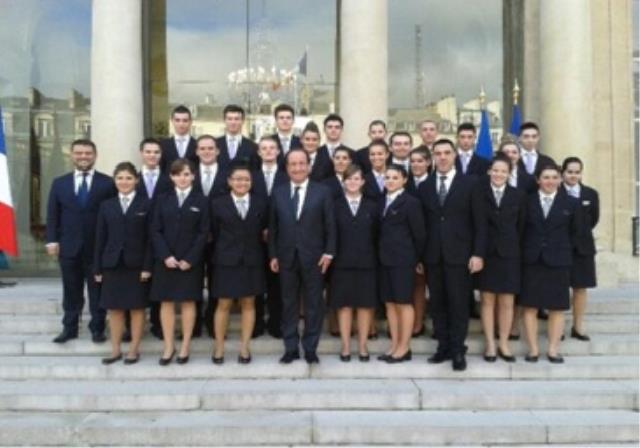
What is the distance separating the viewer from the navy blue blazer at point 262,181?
688cm

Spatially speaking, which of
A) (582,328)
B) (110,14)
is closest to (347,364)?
(582,328)

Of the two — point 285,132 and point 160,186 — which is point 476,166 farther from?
point 160,186

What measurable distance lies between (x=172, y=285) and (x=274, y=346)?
1.30 metres

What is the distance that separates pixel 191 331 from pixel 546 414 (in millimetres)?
3387

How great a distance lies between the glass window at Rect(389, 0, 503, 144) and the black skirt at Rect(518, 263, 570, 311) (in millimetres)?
6964

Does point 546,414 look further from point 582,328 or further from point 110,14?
point 110,14

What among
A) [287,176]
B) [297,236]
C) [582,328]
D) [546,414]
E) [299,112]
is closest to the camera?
[546,414]

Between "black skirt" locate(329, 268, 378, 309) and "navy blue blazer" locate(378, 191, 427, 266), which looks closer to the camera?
"navy blue blazer" locate(378, 191, 427, 266)

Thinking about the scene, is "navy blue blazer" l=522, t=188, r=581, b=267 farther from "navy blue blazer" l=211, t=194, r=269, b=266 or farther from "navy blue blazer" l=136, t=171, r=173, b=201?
"navy blue blazer" l=136, t=171, r=173, b=201

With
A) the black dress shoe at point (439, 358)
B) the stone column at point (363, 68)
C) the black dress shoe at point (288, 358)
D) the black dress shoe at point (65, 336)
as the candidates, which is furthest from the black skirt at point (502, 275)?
the black dress shoe at point (65, 336)

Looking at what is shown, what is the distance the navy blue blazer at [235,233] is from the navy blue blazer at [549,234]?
2622mm

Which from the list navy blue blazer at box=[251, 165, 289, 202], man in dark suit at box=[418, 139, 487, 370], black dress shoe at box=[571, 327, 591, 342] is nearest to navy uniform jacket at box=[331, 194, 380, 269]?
man in dark suit at box=[418, 139, 487, 370]

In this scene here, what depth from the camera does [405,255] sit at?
6566 millimetres

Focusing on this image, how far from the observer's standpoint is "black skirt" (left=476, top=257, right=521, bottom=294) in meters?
6.65
